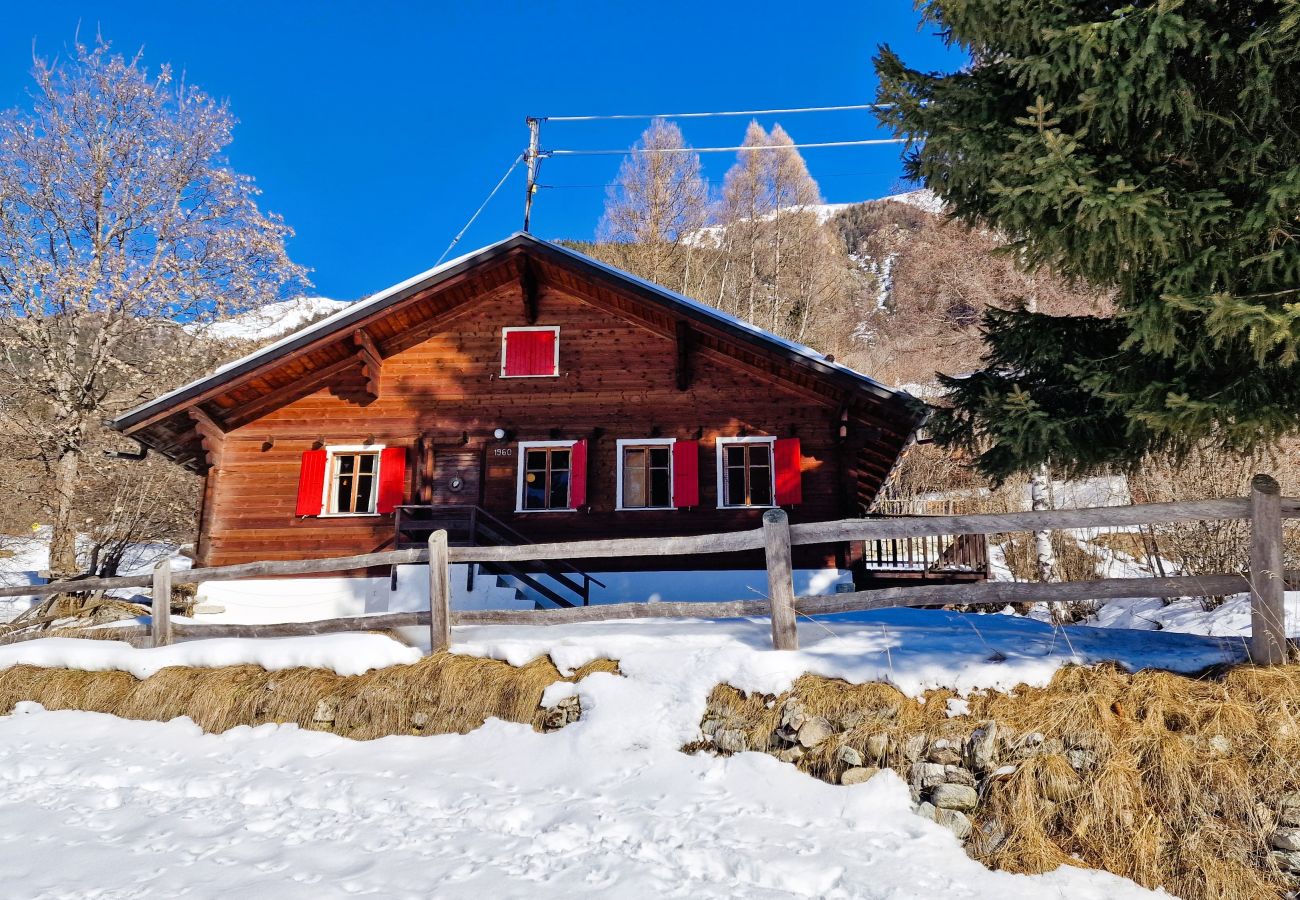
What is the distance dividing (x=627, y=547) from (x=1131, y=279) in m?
4.20

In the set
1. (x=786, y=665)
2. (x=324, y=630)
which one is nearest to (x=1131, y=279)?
(x=786, y=665)

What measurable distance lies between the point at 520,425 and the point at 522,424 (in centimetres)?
4

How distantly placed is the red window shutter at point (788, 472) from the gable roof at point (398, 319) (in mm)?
1306

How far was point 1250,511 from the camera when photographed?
5.00 metres

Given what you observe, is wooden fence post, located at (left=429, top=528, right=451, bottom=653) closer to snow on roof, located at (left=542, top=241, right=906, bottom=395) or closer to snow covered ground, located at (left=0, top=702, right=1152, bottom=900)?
snow covered ground, located at (left=0, top=702, right=1152, bottom=900)

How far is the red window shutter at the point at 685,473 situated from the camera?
44.0 feet

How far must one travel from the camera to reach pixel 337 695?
675cm

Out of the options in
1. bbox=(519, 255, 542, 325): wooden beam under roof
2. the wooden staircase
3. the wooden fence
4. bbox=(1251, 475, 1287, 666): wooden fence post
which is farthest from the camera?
bbox=(519, 255, 542, 325): wooden beam under roof

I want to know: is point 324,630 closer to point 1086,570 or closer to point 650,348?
point 650,348

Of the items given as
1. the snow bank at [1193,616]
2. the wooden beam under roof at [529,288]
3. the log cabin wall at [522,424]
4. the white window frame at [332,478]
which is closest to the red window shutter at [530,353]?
the log cabin wall at [522,424]

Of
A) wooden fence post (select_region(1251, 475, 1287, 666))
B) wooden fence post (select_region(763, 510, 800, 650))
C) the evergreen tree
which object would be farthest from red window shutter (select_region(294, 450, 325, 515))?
wooden fence post (select_region(1251, 475, 1287, 666))

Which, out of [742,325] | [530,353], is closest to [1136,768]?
[742,325]

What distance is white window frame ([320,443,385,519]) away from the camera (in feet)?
45.8

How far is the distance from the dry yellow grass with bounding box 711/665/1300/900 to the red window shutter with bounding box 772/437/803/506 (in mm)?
8235
